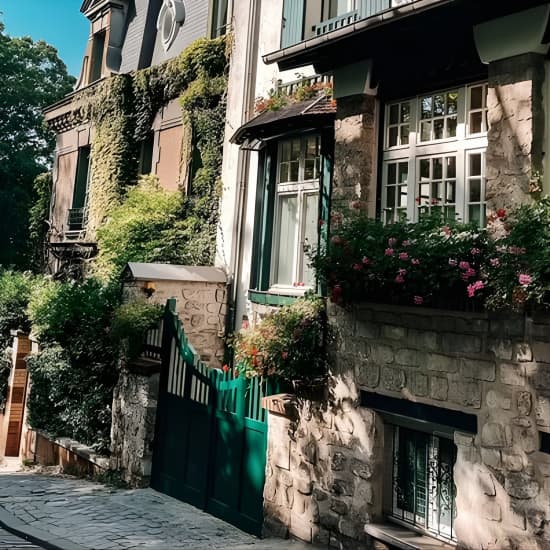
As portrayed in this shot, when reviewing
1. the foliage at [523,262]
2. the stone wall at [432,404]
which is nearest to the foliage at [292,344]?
the stone wall at [432,404]

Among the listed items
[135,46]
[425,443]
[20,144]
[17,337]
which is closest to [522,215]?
[425,443]

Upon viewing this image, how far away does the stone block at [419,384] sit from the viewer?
594 cm

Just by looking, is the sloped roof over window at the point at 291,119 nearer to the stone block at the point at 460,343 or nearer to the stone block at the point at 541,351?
the stone block at the point at 460,343

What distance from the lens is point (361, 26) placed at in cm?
643

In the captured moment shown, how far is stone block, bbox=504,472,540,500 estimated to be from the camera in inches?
198

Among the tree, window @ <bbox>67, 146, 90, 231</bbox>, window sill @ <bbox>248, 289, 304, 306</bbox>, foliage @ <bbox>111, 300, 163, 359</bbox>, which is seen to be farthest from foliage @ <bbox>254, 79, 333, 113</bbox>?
the tree

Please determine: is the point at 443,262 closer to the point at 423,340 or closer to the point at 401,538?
the point at 423,340

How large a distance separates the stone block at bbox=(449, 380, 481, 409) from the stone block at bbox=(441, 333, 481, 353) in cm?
29

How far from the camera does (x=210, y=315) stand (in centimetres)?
1148

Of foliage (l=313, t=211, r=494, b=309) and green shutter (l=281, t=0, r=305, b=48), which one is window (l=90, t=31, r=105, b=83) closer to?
green shutter (l=281, t=0, r=305, b=48)

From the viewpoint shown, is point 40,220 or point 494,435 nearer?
point 494,435

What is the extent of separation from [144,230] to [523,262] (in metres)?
10.1

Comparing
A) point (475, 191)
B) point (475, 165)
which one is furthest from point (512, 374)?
point (475, 165)

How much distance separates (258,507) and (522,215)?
15.3 feet
